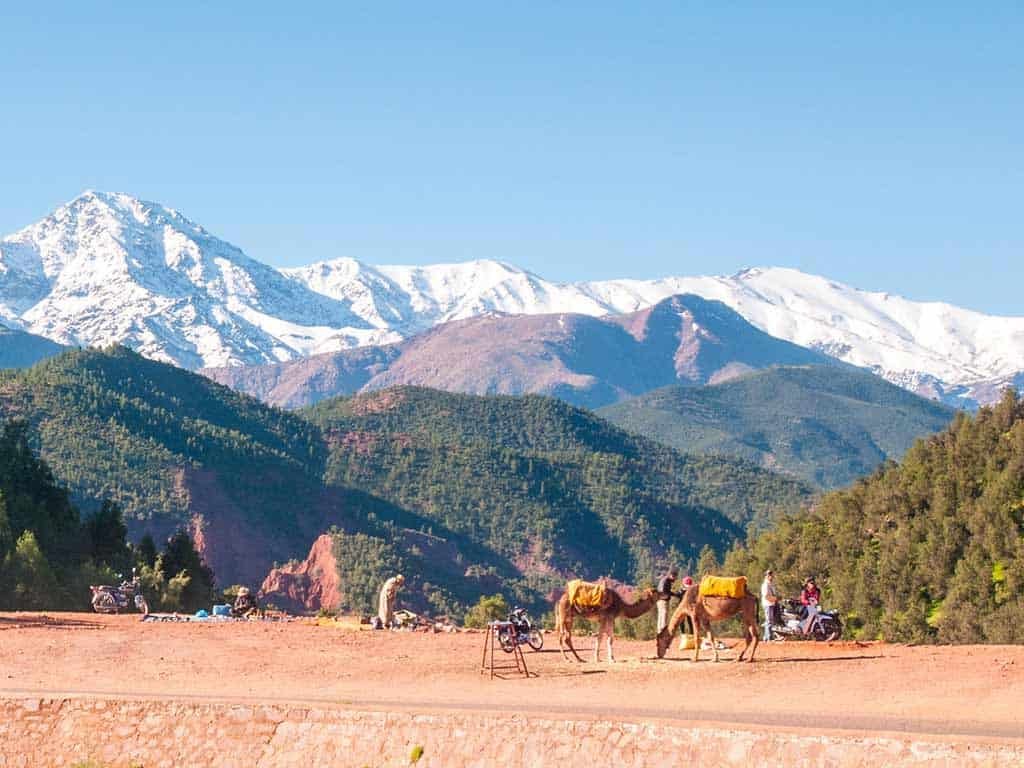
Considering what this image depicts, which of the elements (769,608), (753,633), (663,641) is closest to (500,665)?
(663,641)

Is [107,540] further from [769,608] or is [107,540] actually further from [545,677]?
[545,677]

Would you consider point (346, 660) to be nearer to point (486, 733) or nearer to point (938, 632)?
point (486, 733)

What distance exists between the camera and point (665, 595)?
143ft

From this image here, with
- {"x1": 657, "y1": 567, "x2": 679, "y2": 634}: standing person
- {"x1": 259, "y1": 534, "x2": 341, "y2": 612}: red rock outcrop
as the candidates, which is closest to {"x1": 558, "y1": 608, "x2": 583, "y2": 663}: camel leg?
{"x1": 657, "y1": 567, "x2": 679, "y2": 634}: standing person

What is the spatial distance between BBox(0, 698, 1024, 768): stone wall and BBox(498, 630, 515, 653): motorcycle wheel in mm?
7270

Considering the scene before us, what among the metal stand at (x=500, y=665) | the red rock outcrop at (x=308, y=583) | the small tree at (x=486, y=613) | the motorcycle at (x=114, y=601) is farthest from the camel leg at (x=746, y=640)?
the red rock outcrop at (x=308, y=583)

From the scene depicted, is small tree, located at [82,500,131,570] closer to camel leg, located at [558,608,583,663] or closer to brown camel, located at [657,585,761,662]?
camel leg, located at [558,608,583,663]

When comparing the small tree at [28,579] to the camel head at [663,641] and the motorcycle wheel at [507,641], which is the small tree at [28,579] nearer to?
the motorcycle wheel at [507,641]

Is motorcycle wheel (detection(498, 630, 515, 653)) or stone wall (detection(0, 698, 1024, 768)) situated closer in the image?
stone wall (detection(0, 698, 1024, 768))

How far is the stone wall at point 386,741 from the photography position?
30.4 m

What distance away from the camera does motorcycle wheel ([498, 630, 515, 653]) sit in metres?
42.5

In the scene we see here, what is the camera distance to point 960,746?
2938 cm

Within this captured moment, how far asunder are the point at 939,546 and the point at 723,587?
79.7 ft

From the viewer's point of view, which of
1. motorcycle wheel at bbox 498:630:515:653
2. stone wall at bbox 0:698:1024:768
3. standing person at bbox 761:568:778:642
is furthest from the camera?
standing person at bbox 761:568:778:642
